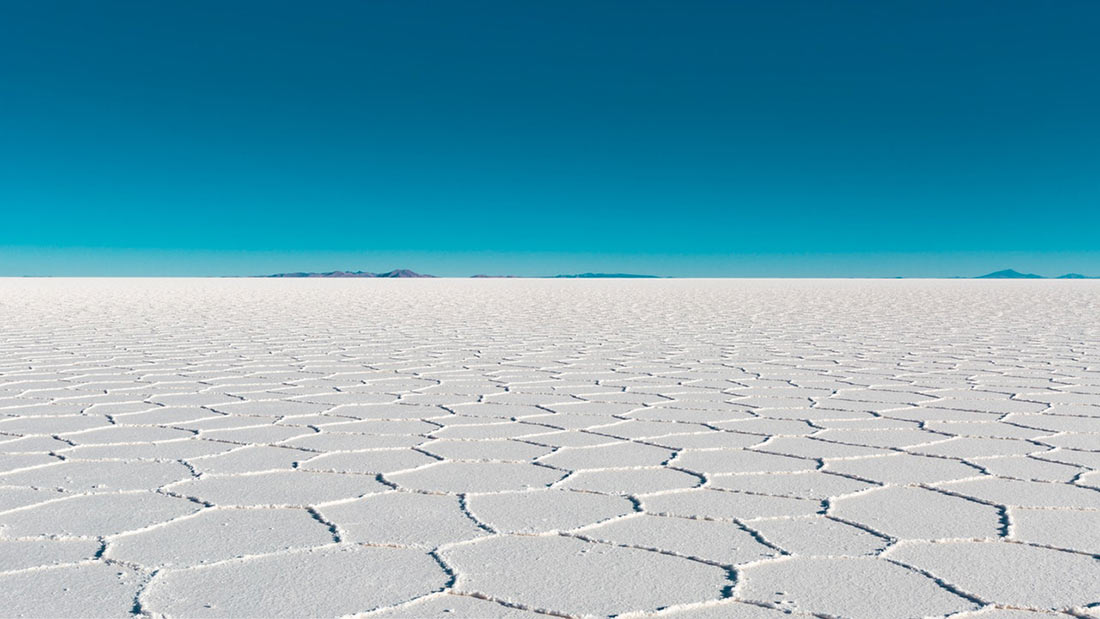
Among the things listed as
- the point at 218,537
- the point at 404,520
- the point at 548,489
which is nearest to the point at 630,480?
the point at 548,489

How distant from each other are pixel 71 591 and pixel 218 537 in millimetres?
280

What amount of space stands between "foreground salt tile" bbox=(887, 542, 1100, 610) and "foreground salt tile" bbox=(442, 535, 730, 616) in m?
0.34

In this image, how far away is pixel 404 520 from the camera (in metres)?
1.65

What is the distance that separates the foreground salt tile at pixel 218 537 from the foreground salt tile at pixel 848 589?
722 millimetres

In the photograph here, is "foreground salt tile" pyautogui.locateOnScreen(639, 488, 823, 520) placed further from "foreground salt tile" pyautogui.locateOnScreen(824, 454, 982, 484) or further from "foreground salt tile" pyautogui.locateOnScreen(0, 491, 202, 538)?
"foreground salt tile" pyautogui.locateOnScreen(0, 491, 202, 538)

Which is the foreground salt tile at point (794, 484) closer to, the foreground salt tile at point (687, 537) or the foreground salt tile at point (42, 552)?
the foreground salt tile at point (687, 537)

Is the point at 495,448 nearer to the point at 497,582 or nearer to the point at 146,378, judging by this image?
the point at 497,582

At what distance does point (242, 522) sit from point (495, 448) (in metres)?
0.78

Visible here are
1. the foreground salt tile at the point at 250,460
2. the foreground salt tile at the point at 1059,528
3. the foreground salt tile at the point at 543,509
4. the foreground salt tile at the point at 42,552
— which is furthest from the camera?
the foreground salt tile at the point at 250,460

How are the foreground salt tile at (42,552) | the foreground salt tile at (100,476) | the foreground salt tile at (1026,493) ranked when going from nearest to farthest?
the foreground salt tile at (42,552), the foreground salt tile at (1026,493), the foreground salt tile at (100,476)

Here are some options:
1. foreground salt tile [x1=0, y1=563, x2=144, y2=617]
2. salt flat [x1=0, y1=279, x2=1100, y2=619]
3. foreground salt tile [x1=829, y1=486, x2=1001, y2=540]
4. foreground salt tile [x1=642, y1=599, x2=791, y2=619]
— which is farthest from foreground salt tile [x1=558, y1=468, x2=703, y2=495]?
foreground salt tile [x1=0, y1=563, x2=144, y2=617]

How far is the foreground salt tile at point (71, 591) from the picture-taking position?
1214mm

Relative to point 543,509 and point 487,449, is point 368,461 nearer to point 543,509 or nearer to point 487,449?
point 487,449

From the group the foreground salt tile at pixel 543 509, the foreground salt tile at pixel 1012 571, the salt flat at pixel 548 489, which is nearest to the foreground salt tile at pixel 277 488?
the salt flat at pixel 548 489
